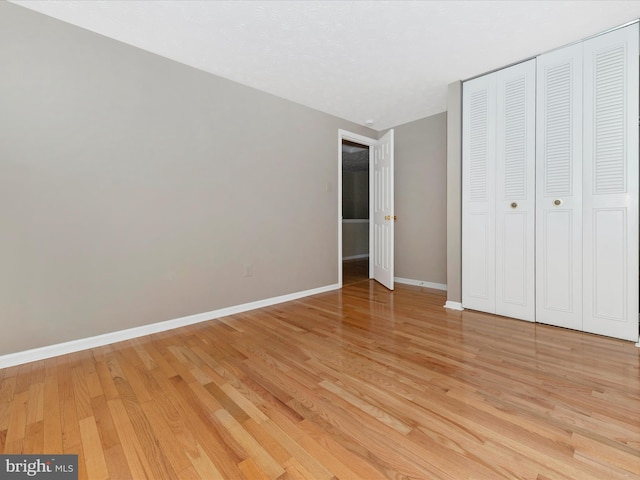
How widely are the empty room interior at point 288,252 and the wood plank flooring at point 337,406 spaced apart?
1cm

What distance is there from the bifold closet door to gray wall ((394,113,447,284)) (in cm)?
98

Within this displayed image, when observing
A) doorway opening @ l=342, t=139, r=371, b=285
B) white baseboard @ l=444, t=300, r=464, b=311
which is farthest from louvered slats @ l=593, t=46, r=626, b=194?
doorway opening @ l=342, t=139, r=371, b=285

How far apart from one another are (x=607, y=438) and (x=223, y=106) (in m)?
3.56

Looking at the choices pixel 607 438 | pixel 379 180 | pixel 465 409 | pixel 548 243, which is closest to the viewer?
pixel 607 438

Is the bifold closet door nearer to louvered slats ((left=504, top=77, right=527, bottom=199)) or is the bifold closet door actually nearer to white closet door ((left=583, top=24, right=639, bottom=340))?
louvered slats ((left=504, top=77, right=527, bottom=199))

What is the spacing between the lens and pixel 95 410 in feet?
4.66

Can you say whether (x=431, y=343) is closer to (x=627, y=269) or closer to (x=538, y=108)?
(x=627, y=269)

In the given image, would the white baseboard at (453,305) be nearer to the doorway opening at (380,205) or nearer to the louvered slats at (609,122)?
the doorway opening at (380,205)

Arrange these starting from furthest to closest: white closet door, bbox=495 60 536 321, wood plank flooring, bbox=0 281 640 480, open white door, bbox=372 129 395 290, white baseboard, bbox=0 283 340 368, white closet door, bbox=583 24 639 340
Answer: open white door, bbox=372 129 395 290, white closet door, bbox=495 60 536 321, white closet door, bbox=583 24 639 340, white baseboard, bbox=0 283 340 368, wood plank flooring, bbox=0 281 640 480

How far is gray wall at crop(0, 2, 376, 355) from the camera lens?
6.35 ft

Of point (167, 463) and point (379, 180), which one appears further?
point (379, 180)

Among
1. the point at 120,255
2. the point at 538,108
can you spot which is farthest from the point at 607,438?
the point at 120,255

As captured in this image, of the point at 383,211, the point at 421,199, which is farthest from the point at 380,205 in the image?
the point at 421,199

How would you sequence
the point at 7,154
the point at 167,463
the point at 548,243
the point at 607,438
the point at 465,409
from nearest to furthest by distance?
1. the point at 167,463
2. the point at 607,438
3. the point at 465,409
4. the point at 7,154
5. the point at 548,243
